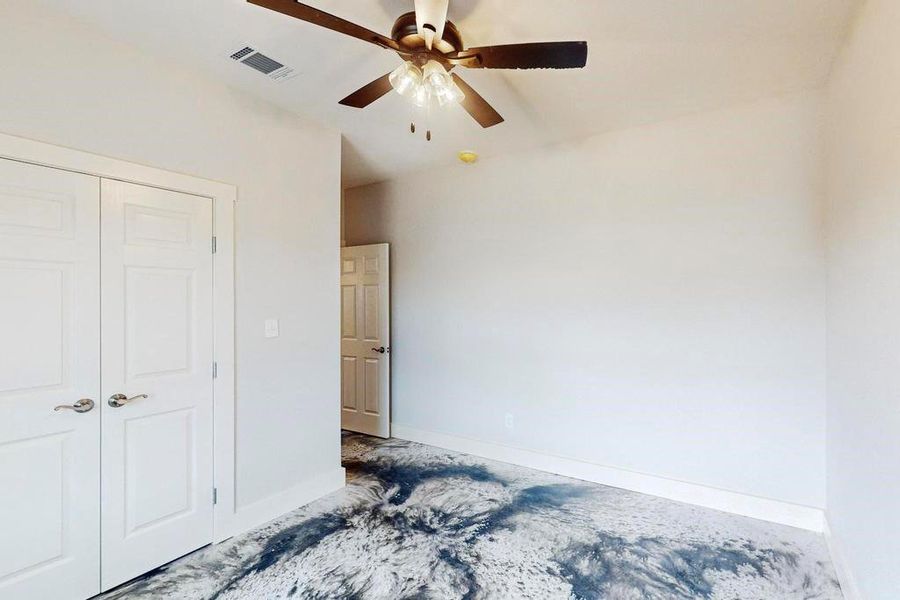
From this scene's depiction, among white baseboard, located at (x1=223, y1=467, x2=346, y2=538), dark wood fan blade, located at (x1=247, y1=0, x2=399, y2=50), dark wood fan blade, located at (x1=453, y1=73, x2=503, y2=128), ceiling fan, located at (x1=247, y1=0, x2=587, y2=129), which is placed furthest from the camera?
white baseboard, located at (x1=223, y1=467, x2=346, y2=538)

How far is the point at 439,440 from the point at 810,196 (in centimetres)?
344

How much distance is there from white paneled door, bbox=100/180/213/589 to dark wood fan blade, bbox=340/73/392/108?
1109 millimetres

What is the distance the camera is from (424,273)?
170 inches

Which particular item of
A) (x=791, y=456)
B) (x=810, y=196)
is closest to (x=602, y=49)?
(x=810, y=196)

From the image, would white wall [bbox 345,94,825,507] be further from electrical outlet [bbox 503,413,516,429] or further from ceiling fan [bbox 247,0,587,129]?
ceiling fan [bbox 247,0,587,129]

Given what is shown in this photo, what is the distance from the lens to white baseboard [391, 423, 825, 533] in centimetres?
269

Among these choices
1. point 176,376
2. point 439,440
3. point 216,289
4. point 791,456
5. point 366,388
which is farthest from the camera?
point 366,388

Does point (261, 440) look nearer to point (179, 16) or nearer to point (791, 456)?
point (179, 16)

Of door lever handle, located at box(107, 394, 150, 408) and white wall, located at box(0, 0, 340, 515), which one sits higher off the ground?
white wall, located at box(0, 0, 340, 515)

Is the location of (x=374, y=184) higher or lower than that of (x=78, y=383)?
higher

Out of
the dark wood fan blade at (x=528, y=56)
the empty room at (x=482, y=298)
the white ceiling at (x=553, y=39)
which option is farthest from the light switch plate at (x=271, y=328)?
the dark wood fan blade at (x=528, y=56)

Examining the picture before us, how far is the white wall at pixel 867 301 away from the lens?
151 cm

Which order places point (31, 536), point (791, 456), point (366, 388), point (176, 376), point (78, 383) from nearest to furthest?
point (31, 536)
point (78, 383)
point (176, 376)
point (791, 456)
point (366, 388)

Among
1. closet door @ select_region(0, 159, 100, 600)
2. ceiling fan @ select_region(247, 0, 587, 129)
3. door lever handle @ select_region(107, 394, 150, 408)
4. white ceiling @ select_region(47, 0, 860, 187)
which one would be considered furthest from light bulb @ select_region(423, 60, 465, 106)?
door lever handle @ select_region(107, 394, 150, 408)
